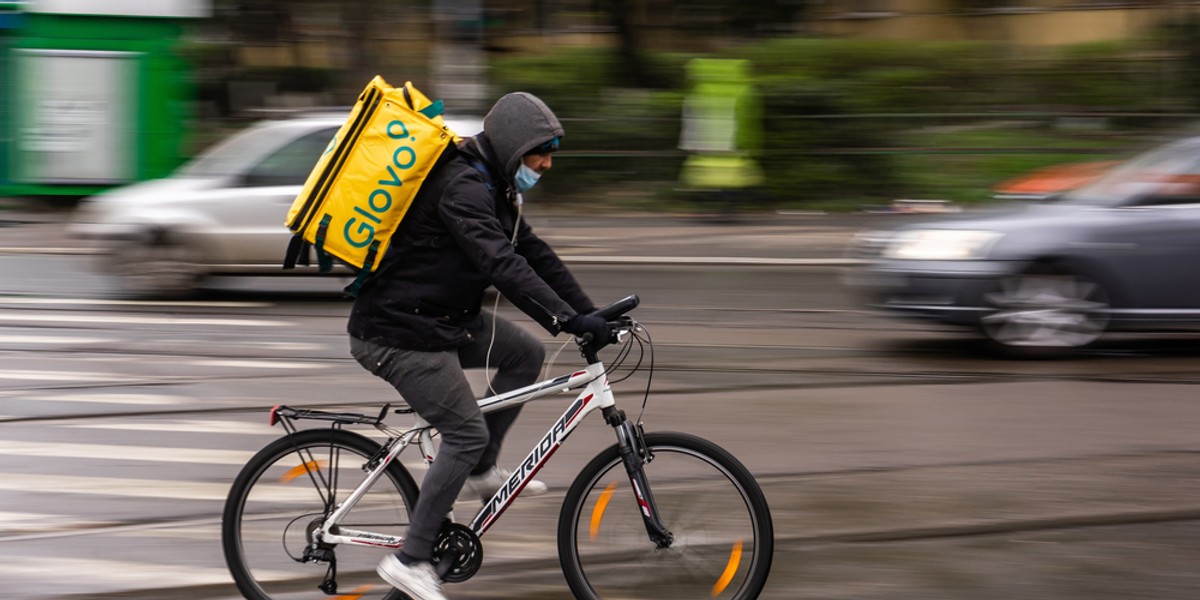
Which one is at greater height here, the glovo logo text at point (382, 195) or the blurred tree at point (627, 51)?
the glovo logo text at point (382, 195)

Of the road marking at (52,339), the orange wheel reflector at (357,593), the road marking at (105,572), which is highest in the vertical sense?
the orange wheel reflector at (357,593)

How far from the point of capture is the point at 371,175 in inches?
166

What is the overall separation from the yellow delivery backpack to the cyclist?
0.08 meters

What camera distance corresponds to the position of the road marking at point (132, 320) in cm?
1089

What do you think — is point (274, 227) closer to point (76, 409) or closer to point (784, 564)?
point (76, 409)

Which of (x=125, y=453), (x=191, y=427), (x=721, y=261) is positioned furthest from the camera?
(x=721, y=261)

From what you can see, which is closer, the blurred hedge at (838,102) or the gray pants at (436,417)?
the gray pants at (436,417)

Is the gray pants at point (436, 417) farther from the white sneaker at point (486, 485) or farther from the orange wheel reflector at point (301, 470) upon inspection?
the orange wheel reflector at point (301, 470)

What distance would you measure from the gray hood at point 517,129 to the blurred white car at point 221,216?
7734mm

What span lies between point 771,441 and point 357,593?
289 centimetres

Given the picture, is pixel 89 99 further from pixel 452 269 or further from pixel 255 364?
pixel 452 269

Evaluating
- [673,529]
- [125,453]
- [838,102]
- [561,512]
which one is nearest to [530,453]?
[561,512]

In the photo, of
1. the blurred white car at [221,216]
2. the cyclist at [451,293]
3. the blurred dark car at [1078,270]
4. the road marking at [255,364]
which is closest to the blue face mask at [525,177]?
the cyclist at [451,293]

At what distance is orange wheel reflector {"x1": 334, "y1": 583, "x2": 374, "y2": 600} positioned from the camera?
462 cm
